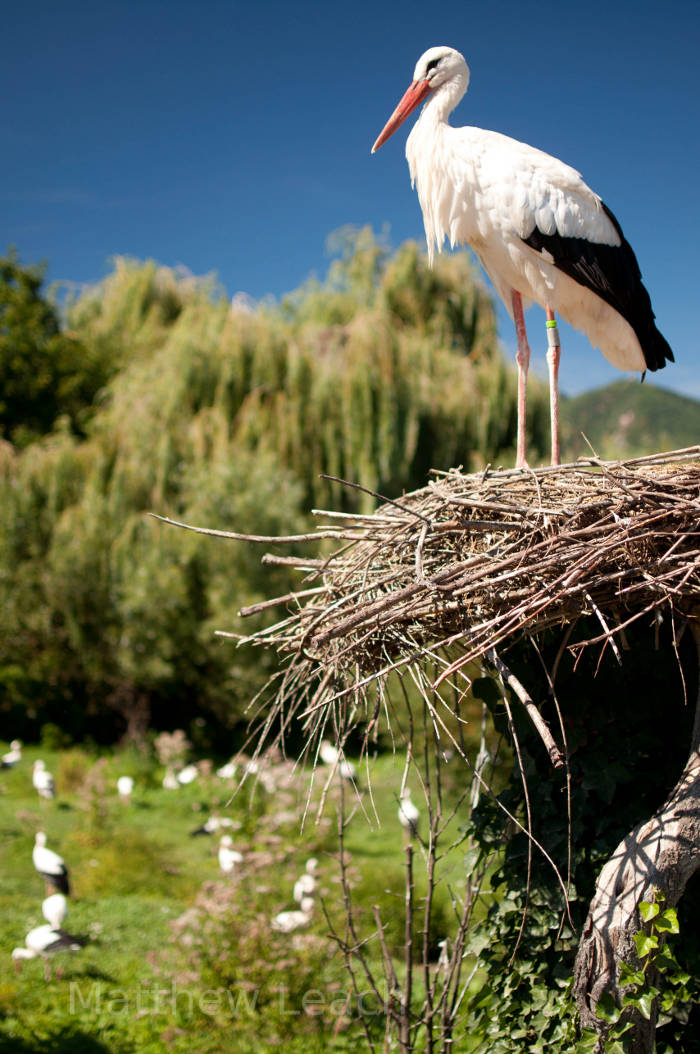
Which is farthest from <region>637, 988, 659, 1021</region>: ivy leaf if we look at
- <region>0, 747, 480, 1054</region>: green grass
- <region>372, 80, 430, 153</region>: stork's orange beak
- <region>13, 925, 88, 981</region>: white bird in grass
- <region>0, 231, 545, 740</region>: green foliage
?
<region>0, 231, 545, 740</region>: green foliage

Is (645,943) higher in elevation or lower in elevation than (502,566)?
lower

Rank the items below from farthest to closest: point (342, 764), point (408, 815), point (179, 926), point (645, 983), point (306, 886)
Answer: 1. point (408, 815)
2. point (306, 886)
3. point (179, 926)
4. point (342, 764)
5. point (645, 983)

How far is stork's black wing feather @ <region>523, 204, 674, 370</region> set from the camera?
12.0 ft

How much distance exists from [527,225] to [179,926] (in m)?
4.26

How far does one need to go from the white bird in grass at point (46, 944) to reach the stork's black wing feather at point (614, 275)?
5.21 metres

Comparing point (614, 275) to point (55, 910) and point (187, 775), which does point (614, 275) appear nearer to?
point (55, 910)

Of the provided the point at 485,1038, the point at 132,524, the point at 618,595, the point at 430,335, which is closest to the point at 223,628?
the point at 132,524

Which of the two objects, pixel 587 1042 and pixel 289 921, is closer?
pixel 587 1042

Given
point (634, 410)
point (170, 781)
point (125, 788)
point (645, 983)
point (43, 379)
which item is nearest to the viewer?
point (645, 983)

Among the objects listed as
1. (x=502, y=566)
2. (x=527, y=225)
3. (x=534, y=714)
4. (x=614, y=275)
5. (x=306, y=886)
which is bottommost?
(x=306, y=886)

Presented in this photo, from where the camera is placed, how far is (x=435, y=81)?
404 cm

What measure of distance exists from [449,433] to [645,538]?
10.4 metres

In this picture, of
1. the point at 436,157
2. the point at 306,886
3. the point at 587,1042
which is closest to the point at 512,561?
the point at 587,1042

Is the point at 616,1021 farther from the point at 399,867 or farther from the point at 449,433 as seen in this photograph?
the point at 449,433
